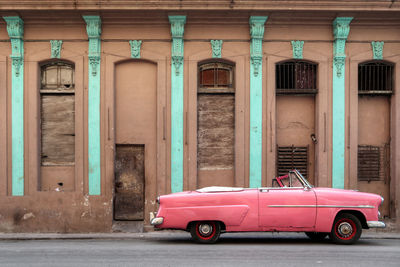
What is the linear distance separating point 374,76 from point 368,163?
2409 mm

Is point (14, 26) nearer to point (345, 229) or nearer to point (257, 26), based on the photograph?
point (257, 26)

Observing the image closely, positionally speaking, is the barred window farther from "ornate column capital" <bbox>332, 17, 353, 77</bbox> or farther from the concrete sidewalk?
the concrete sidewalk

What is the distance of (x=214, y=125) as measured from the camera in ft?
45.3

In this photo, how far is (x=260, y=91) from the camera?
13570 millimetres

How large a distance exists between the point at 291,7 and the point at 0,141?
8422mm

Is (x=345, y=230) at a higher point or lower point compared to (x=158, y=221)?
lower

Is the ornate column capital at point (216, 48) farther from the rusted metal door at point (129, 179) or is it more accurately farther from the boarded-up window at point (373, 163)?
the boarded-up window at point (373, 163)

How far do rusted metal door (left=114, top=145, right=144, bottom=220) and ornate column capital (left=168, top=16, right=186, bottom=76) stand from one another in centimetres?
247

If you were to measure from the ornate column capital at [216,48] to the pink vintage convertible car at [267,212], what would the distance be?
15.3ft

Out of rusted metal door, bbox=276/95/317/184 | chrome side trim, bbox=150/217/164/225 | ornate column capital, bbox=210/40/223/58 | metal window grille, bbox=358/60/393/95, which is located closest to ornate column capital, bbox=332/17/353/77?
metal window grille, bbox=358/60/393/95

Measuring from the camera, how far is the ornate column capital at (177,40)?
13.4 m

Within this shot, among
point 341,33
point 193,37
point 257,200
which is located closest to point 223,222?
point 257,200

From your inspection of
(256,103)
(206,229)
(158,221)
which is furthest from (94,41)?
(206,229)

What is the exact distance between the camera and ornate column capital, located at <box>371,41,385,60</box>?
1365 cm
